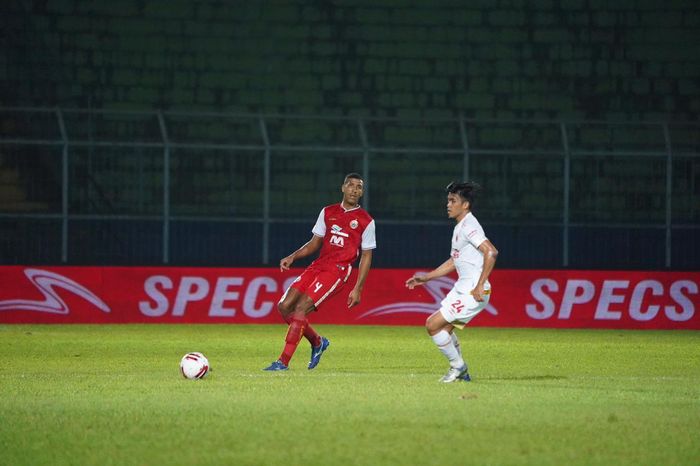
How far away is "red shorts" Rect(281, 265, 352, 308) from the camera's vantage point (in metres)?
12.6

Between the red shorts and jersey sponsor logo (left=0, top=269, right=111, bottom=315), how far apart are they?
7388mm

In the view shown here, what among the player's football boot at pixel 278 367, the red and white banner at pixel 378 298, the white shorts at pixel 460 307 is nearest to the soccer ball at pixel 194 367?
the player's football boot at pixel 278 367

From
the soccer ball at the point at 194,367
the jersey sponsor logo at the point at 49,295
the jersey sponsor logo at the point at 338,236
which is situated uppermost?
the jersey sponsor logo at the point at 338,236

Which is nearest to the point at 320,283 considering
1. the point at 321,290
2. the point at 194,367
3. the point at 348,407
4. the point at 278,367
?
the point at 321,290

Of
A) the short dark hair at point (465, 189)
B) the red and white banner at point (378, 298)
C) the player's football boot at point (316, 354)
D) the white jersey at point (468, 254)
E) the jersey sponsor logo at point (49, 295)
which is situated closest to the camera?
the white jersey at point (468, 254)

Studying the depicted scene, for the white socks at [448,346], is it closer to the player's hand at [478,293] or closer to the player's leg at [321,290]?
the player's hand at [478,293]

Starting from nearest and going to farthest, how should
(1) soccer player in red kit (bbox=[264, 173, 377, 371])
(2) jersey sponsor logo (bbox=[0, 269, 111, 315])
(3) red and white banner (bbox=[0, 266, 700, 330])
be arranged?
(1) soccer player in red kit (bbox=[264, 173, 377, 371]) < (2) jersey sponsor logo (bbox=[0, 269, 111, 315]) < (3) red and white banner (bbox=[0, 266, 700, 330])

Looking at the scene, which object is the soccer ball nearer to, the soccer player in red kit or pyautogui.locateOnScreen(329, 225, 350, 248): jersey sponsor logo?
the soccer player in red kit

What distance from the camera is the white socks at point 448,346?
36.4 ft

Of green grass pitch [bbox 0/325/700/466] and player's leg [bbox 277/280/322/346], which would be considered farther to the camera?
player's leg [bbox 277/280/322/346]

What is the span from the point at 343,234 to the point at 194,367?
2.28 metres

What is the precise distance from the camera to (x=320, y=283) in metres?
12.6

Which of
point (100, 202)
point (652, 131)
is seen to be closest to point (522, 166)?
point (652, 131)

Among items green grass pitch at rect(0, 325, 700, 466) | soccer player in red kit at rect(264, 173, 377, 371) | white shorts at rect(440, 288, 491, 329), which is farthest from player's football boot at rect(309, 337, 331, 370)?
white shorts at rect(440, 288, 491, 329)
